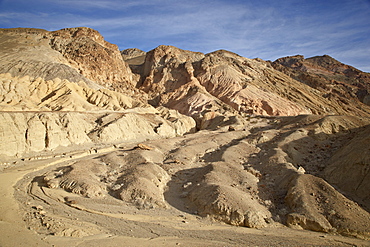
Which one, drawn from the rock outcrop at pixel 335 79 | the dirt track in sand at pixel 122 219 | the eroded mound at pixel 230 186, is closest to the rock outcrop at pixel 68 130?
the dirt track in sand at pixel 122 219

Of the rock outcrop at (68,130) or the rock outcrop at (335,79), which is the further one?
the rock outcrop at (335,79)

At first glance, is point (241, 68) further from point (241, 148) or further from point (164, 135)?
point (241, 148)

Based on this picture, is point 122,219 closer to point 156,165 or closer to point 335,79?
point 156,165

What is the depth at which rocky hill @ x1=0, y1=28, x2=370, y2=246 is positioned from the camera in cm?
992

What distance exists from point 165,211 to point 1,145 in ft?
47.6

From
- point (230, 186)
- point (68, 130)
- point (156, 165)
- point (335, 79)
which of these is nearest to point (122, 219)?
point (230, 186)

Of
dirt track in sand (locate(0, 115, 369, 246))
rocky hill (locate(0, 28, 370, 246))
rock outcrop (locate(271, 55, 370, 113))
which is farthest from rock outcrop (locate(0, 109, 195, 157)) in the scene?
rock outcrop (locate(271, 55, 370, 113))

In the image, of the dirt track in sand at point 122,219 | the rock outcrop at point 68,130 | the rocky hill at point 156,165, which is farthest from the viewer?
the rock outcrop at point 68,130

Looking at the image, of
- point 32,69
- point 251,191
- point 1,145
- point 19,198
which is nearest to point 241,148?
point 251,191

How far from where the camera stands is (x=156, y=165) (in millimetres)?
15883

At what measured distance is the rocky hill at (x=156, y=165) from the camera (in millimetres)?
9922

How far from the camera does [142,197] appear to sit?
39.0ft

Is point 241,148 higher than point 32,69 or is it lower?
lower

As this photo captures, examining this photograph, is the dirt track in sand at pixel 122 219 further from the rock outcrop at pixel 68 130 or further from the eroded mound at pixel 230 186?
the rock outcrop at pixel 68 130
